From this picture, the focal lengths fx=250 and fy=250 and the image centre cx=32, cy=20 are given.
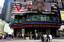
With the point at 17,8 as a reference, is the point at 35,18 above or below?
below

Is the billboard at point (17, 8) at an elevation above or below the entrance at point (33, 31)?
above

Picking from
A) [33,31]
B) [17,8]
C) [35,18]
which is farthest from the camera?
[17,8]

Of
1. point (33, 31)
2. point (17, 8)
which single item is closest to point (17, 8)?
point (17, 8)

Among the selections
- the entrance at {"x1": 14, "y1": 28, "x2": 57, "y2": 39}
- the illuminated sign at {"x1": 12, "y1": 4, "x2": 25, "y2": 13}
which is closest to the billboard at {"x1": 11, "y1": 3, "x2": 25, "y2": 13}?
the illuminated sign at {"x1": 12, "y1": 4, "x2": 25, "y2": 13}

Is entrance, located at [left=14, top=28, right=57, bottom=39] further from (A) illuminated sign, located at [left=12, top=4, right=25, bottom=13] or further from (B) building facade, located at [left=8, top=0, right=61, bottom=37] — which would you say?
(A) illuminated sign, located at [left=12, top=4, right=25, bottom=13]

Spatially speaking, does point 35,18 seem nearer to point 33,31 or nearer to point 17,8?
point 33,31

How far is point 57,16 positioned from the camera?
159ft

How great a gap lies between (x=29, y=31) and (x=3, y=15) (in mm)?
35110

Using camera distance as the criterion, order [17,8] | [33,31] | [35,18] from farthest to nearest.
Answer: [17,8] < [33,31] < [35,18]

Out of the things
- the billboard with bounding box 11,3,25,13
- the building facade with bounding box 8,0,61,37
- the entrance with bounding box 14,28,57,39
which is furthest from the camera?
the billboard with bounding box 11,3,25,13

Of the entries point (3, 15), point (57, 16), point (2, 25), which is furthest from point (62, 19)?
point (3, 15)

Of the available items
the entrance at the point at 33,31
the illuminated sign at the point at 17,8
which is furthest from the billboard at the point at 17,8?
the entrance at the point at 33,31

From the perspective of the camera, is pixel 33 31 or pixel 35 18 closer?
pixel 35 18

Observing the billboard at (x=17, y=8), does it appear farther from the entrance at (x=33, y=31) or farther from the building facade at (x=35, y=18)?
the entrance at (x=33, y=31)
